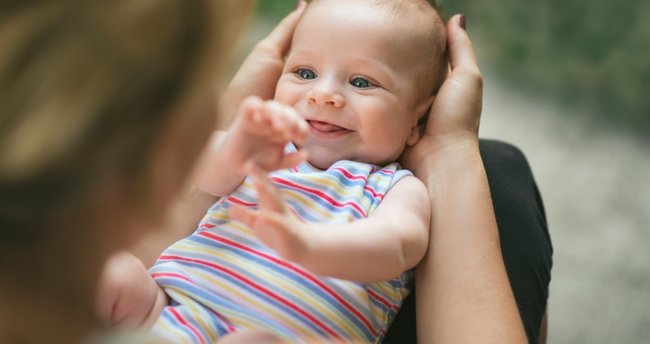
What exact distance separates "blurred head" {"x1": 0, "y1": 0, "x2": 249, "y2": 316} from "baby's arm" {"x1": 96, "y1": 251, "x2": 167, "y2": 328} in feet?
1.29

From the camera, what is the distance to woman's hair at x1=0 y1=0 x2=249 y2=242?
1.63ft

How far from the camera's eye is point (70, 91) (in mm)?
503

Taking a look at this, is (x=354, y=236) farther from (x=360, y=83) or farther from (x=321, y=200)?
(x=360, y=83)

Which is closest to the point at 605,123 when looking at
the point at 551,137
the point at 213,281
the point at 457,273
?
the point at 551,137

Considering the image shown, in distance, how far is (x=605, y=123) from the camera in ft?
8.39

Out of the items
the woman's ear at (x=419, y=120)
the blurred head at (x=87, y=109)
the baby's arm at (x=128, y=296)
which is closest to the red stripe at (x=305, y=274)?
the baby's arm at (x=128, y=296)

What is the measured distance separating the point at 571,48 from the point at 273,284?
81.4 inches

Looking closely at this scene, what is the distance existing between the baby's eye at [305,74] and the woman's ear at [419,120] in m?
0.17

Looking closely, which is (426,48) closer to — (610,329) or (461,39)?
(461,39)

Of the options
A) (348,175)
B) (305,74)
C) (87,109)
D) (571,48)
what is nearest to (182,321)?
(348,175)

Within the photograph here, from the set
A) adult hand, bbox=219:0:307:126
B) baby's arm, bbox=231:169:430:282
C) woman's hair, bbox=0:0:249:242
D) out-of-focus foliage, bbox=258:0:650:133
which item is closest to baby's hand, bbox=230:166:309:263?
baby's arm, bbox=231:169:430:282

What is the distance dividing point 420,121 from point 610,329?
1054mm

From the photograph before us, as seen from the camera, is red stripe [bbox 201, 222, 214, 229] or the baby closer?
the baby

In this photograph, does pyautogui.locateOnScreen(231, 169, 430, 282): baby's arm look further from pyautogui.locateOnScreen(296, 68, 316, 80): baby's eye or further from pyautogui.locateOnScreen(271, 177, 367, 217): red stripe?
pyautogui.locateOnScreen(296, 68, 316, 80): baby's eye
